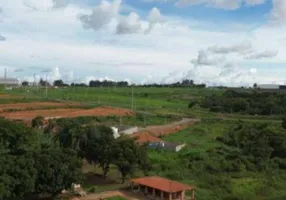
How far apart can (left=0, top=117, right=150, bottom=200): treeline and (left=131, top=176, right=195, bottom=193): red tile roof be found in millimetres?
1936

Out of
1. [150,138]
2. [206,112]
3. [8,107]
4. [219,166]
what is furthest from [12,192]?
[206,112]

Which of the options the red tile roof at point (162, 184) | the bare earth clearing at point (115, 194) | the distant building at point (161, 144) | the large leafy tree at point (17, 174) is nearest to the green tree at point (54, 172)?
the large leafy tree at point (17, 174)

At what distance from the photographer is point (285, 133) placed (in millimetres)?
49281

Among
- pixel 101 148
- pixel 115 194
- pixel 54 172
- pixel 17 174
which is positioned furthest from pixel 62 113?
pixel 17 174

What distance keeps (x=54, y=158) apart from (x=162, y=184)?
7938 millimetres

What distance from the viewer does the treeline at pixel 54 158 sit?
26625 mm

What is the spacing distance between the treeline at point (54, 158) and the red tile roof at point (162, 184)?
6.35 feet

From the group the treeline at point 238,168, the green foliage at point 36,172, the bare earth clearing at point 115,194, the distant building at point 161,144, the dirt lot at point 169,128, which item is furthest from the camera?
the dirt lot at point 169,128

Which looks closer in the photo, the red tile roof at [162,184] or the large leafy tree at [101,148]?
the red tile roof at [162,184]

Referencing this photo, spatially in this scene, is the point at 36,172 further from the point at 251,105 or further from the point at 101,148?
the point at 251,105

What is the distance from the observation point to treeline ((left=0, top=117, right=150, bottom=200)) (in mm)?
26625

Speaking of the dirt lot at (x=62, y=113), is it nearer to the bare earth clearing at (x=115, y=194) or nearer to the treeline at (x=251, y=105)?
the treeline at (x=251, y=105)

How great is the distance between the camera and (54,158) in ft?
96.2

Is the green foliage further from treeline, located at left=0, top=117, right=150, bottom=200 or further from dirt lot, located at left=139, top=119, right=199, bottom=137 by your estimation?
dirt lot, located at left=139, top=119, right=199, bottom=137
